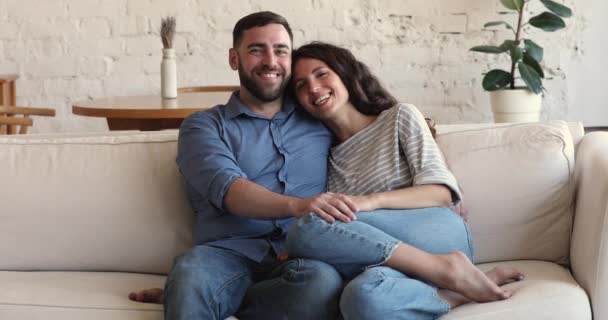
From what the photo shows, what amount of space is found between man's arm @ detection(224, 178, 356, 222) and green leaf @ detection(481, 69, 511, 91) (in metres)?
2.29

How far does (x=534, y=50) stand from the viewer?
4227 millimetres

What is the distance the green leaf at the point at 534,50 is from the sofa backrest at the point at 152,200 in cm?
184

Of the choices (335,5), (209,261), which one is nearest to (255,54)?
(209,261)

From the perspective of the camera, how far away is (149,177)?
240 centimetres

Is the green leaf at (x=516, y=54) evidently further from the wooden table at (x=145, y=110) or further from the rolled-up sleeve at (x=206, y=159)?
the rolled-up sleeve at (x=206, y=159)

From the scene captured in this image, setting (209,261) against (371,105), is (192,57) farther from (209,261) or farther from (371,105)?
(209,261)

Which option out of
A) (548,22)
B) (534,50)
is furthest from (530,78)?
(548,22)

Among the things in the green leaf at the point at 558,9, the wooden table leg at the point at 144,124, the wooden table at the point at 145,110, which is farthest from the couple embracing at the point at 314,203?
the green leaf at the point at 558,9

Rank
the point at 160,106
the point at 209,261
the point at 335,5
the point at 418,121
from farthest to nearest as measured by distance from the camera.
A: 1. the point at 335,5
2. the point at 160,106
3. the point at 418,121
4. the point at 209,261

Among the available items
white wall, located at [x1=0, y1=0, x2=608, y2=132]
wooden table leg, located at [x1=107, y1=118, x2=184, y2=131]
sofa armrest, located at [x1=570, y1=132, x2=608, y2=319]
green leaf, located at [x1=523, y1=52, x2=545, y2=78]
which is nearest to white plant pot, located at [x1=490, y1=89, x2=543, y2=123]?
green leaf, located at [x1=523, y1=52, x2=545, y2=78]

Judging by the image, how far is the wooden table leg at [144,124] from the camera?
10.8 ft

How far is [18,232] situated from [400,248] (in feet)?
3.50

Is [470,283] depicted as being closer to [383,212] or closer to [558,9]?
[383,212]

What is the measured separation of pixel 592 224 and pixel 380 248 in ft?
1.69
